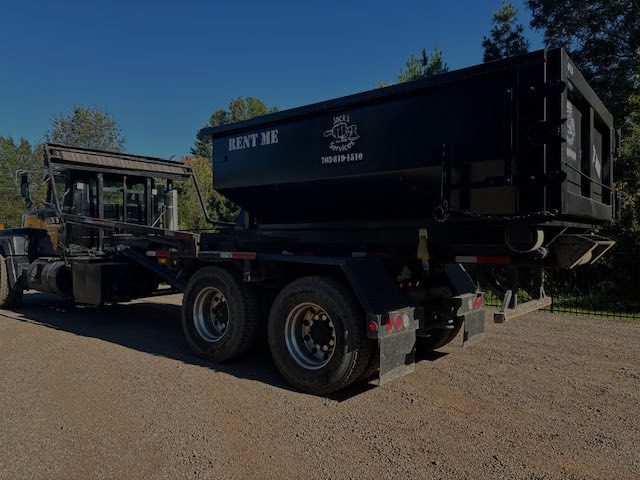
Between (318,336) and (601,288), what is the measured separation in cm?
924

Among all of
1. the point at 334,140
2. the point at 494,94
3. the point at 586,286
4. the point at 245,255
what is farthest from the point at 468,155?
the point at 586,286

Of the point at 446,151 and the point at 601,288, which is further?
the point at 601,288

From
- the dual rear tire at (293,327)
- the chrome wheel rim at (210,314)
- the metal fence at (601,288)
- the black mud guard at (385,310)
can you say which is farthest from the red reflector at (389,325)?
the metal fence at (601,288)

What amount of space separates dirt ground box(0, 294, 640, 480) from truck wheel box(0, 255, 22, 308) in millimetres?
3194

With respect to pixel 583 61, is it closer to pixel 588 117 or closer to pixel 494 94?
pixel 588 117

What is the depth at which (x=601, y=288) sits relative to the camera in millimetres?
11594

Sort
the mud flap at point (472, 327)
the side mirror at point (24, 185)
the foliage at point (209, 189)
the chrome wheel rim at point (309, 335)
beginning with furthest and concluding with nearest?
1. the foliage at point (209, 189)
2. the side mirror at point (24, 185)
3. the mud flap at point (472, 327)
4. the chrome wheel rim at point (309, 335)

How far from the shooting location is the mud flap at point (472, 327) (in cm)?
549

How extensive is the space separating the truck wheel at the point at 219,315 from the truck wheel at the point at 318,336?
1.79ft

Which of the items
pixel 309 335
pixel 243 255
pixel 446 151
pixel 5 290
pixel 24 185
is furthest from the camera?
pixel 5 290

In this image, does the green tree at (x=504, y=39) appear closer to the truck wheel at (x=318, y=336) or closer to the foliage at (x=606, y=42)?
the foliage at (x=606, y=42)

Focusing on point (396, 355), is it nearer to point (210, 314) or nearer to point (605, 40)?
point (210, 314)

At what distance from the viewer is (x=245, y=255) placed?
569 centimetres

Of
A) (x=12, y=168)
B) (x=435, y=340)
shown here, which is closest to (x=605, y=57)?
(x=435, y=340)
